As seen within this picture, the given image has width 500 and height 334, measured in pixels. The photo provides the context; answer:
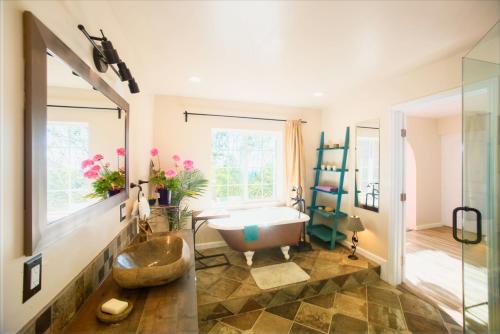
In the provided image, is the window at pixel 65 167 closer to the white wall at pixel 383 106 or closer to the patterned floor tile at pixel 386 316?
the patterned floor tile at pixel 386 316

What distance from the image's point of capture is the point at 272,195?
12.5ft

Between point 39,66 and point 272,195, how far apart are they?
3.40m

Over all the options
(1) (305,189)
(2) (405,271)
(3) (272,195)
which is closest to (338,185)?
(1) (305,189)

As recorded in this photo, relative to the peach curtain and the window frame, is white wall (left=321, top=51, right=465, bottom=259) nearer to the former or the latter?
the peach curtain

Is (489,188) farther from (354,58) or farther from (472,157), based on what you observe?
(354,58)

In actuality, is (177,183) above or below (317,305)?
above

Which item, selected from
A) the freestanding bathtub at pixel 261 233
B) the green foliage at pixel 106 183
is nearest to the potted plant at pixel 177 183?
the freestanding bathtub at pixel 261 233

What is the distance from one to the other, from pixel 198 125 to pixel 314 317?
2840 mm

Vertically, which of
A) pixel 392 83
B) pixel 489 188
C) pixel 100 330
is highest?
pixel 392 83

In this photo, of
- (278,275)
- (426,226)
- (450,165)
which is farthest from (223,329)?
(450,165)

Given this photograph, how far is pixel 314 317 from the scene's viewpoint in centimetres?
205

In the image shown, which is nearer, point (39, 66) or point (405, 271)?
point (39, 66)

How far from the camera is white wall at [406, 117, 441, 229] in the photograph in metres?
4.47

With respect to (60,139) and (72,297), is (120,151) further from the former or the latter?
(72,297)
